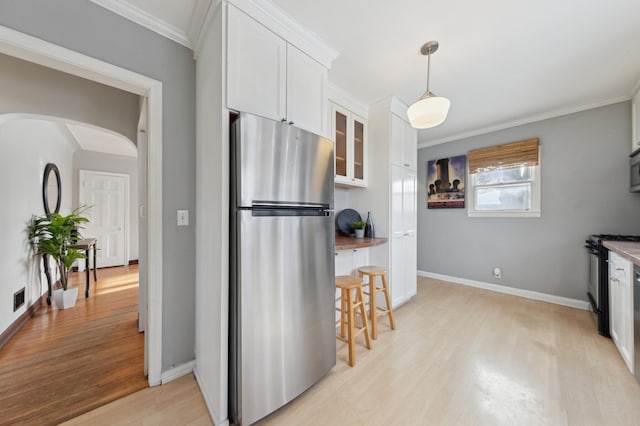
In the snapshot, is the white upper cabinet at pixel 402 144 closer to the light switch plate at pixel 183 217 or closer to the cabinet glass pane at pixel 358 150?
the cabinet glass pane at pixel 358 150

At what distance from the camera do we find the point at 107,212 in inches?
196

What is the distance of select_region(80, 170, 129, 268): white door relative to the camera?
4.77 metres

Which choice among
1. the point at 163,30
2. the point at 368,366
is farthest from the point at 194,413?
the point at 163,30

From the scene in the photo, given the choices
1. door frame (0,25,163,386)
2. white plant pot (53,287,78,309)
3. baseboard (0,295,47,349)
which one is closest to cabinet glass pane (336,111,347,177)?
door frame (0,25,163,386)

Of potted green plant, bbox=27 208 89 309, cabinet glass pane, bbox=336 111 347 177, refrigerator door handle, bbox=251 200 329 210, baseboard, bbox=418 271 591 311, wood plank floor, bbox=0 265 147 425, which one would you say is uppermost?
cabinet glass pane, bbox=336 111 347 177

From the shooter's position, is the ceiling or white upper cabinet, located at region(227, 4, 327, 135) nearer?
white upper cabinet, located at region(227, 4, 327, 135)

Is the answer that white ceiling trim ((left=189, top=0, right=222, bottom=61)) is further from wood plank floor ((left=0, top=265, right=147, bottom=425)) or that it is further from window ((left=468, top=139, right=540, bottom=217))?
window ((left=468, top=139, right=540, bottom=217))

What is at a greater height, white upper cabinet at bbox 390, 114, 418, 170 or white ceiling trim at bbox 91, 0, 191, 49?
white ceiling trim at bbox 91, 0, 191, 49

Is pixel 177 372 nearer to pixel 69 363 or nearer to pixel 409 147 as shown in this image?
pixel 69 363

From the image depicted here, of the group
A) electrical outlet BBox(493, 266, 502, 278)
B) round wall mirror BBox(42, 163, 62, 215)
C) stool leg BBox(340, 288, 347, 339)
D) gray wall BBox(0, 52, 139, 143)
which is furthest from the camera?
electrical outlet BBox(493, 266, 502, 278)

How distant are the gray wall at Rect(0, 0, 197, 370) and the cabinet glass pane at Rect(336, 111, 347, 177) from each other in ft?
4.58

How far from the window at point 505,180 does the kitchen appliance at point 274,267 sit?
3.18 metres

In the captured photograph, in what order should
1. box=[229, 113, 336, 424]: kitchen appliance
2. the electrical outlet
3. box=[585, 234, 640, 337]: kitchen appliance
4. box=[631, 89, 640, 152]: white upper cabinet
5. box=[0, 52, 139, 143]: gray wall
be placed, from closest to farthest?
box=[229, 113, 336, 424]: kitchen appliance, box=[0, 52, 139, 143]: gray wall, box=[585, 234, 640, 337]: kitchen appliance, box=[631, 89, 640, 152]: white upper cabinet, the electrical outlet

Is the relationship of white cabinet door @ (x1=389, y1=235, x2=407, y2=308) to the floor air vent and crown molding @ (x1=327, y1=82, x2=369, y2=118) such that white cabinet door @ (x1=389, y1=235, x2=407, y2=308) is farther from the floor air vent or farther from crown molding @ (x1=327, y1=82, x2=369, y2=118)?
the floor air vent
